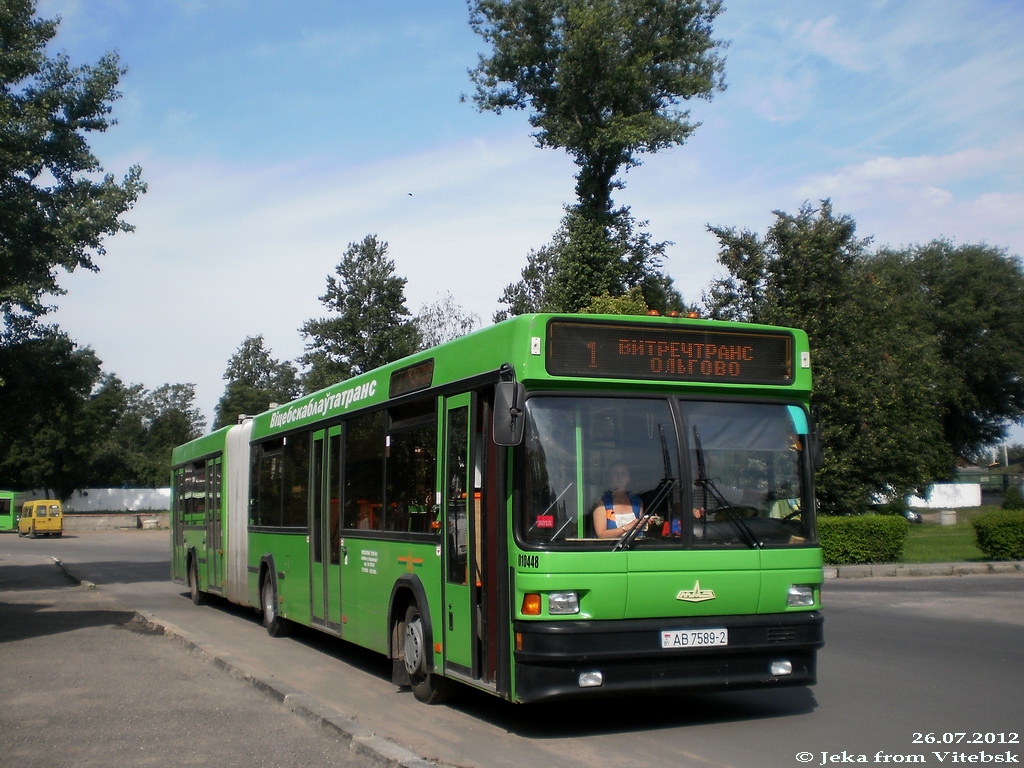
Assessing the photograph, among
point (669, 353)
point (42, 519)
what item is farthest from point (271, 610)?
point (42, 519)

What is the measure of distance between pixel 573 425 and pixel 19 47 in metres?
21.5

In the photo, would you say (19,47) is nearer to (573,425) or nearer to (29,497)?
(573,425)

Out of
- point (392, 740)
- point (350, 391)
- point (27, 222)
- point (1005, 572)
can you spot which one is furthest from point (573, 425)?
point (27, 222)

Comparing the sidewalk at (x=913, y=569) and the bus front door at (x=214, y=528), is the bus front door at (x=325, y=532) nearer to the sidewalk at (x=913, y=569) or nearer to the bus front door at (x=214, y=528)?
the bus front door at (x=214, y=528)

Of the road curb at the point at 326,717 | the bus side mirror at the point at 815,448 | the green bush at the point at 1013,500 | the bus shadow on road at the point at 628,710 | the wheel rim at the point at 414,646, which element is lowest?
the bus shadow on road at the point at 628,710

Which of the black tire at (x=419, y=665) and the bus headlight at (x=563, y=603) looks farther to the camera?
the black tire at (x=419, y=665)

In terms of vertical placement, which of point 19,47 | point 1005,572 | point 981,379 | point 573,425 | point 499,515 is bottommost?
point 1005,572

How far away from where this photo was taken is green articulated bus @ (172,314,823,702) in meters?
7.21

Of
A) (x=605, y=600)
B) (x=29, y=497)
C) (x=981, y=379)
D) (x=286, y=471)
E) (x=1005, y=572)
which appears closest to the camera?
(x=605, y=600)

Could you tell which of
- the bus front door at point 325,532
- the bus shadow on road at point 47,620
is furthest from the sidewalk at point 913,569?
the bus shadow on road at point 47,620

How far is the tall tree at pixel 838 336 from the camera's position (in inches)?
1135

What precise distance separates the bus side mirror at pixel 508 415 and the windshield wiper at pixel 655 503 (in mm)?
1055

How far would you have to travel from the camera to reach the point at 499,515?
7.54 m

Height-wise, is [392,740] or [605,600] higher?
[605,600]
